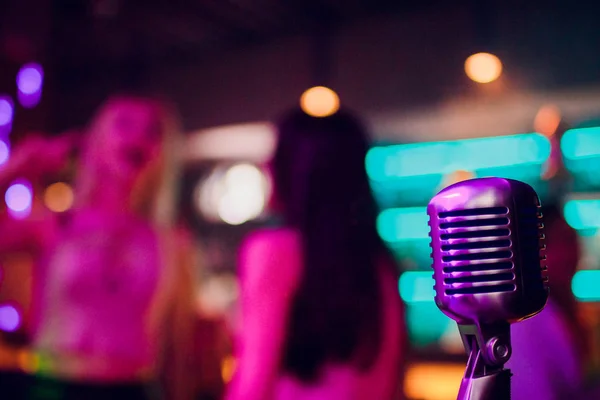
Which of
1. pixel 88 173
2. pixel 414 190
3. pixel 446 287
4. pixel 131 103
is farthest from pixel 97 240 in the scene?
pixel 414 190

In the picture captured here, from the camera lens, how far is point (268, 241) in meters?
1.29

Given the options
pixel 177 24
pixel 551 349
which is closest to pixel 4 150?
pixel 177 24

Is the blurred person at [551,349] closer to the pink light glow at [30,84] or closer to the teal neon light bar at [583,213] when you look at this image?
the teal neon light bar at [583,213]

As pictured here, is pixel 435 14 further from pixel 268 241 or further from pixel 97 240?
pixel 268 241

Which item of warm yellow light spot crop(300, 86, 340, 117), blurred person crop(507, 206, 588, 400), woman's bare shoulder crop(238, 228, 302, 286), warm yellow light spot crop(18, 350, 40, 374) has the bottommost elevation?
warm yellow light spot crop(18, 350, 40, 374)

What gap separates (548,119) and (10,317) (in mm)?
3256

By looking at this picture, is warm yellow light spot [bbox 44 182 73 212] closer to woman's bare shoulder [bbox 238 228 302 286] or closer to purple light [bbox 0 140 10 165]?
purple light [bbox 0 140 10 165]

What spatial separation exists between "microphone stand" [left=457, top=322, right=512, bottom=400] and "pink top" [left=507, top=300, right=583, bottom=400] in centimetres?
48

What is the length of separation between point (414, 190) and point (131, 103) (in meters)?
2.65

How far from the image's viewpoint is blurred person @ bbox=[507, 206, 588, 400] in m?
1.11

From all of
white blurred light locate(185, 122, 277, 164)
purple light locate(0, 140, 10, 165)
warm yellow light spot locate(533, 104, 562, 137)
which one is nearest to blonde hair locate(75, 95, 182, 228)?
purple light locate(0, 140, 10, 165)

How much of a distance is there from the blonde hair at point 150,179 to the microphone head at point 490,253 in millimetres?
1737

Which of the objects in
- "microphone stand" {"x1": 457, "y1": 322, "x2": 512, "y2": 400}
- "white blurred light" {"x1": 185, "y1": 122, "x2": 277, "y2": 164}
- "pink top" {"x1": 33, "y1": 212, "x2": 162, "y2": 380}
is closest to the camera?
"microphone stand" {"x1": 457, "y1": 322, "x2": 512, "y2": 400}

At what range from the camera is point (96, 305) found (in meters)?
1.99
